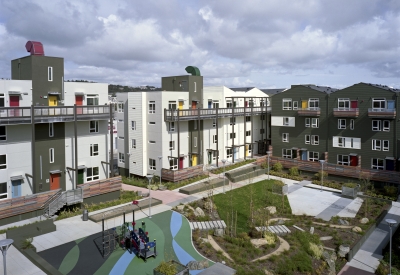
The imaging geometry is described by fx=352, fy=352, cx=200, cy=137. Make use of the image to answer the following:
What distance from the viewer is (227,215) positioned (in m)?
24.0

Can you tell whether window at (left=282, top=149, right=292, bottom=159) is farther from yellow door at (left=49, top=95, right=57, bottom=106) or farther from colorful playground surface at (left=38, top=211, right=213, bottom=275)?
yellow door at (left=49, top=95, right=57, bottom=106)

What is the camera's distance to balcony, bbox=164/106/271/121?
34969 millimetres

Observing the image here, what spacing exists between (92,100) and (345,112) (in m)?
25.6

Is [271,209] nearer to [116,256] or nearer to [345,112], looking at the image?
[116,256]

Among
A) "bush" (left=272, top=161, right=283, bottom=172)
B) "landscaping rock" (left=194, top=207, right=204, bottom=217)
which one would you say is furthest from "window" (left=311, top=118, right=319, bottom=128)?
"landscaping rock" (left=194, top=207, right=204, bottom=217)

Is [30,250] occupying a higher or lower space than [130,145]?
lower

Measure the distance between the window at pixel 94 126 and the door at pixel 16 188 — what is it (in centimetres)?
674

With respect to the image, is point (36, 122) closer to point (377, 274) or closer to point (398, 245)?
point (377, 274)

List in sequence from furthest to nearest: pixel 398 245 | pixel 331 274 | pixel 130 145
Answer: pixel 130 145 < pixel 398 245 < pixel 331 274

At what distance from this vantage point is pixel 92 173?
29.5 meters

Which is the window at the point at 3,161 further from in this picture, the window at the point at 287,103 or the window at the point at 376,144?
the window at the point at 376,144

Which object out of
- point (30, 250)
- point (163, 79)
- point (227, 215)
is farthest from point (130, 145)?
point (30, 250)

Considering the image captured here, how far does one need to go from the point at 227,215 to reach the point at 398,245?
10.3 m

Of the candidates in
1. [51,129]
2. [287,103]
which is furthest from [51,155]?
[287,103]
